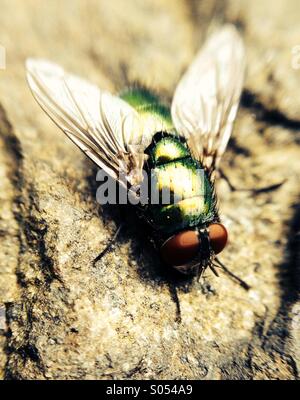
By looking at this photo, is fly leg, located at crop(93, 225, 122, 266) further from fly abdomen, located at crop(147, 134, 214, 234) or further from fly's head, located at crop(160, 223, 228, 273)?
fly's head, located at crop(160, 223, 228, 273)

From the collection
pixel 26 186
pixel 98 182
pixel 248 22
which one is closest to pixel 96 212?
pixel 98 182

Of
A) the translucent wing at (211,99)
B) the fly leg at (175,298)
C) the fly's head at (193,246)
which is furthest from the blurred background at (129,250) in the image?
the translucent wing at (211,99)

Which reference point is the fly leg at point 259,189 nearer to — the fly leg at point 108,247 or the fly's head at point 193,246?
the fly's head at point 193,246

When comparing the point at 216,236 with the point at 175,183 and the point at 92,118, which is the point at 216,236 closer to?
the point at 175,183

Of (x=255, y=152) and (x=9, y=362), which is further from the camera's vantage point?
(x=255, y=152)

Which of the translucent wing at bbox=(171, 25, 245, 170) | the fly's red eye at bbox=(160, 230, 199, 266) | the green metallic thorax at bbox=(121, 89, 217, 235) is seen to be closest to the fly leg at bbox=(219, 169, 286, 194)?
the translucent wing at bbox=(171, 25, 245, 170)

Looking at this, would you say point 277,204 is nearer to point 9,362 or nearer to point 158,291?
point 158,291
